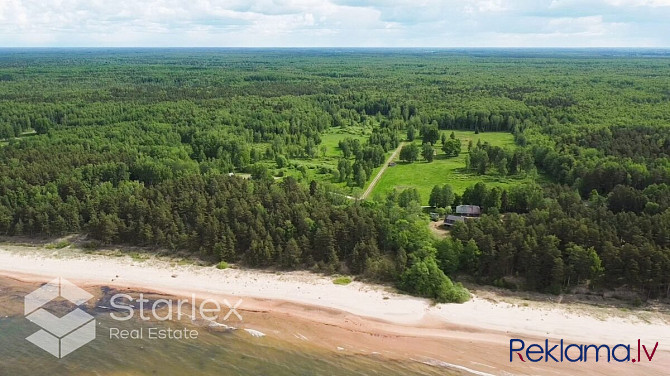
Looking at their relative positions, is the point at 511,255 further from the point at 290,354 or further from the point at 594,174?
the point at 594,174

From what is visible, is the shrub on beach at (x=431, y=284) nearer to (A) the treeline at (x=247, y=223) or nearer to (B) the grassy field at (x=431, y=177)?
(A) the treeline at (x=247, y=223)

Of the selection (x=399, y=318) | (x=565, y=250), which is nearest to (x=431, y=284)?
(x=399, y=318)

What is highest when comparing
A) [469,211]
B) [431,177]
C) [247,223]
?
[247,223]

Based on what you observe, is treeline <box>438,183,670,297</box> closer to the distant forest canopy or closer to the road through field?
the distant forest canopy

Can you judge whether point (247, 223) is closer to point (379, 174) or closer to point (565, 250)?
point (565, 250)

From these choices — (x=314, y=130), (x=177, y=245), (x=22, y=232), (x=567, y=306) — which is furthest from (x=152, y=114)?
(x=567, y=306)

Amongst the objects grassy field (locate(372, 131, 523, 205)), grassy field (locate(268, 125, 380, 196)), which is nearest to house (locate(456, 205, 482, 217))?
grassy field (locate(372, 131, 523, 205))
